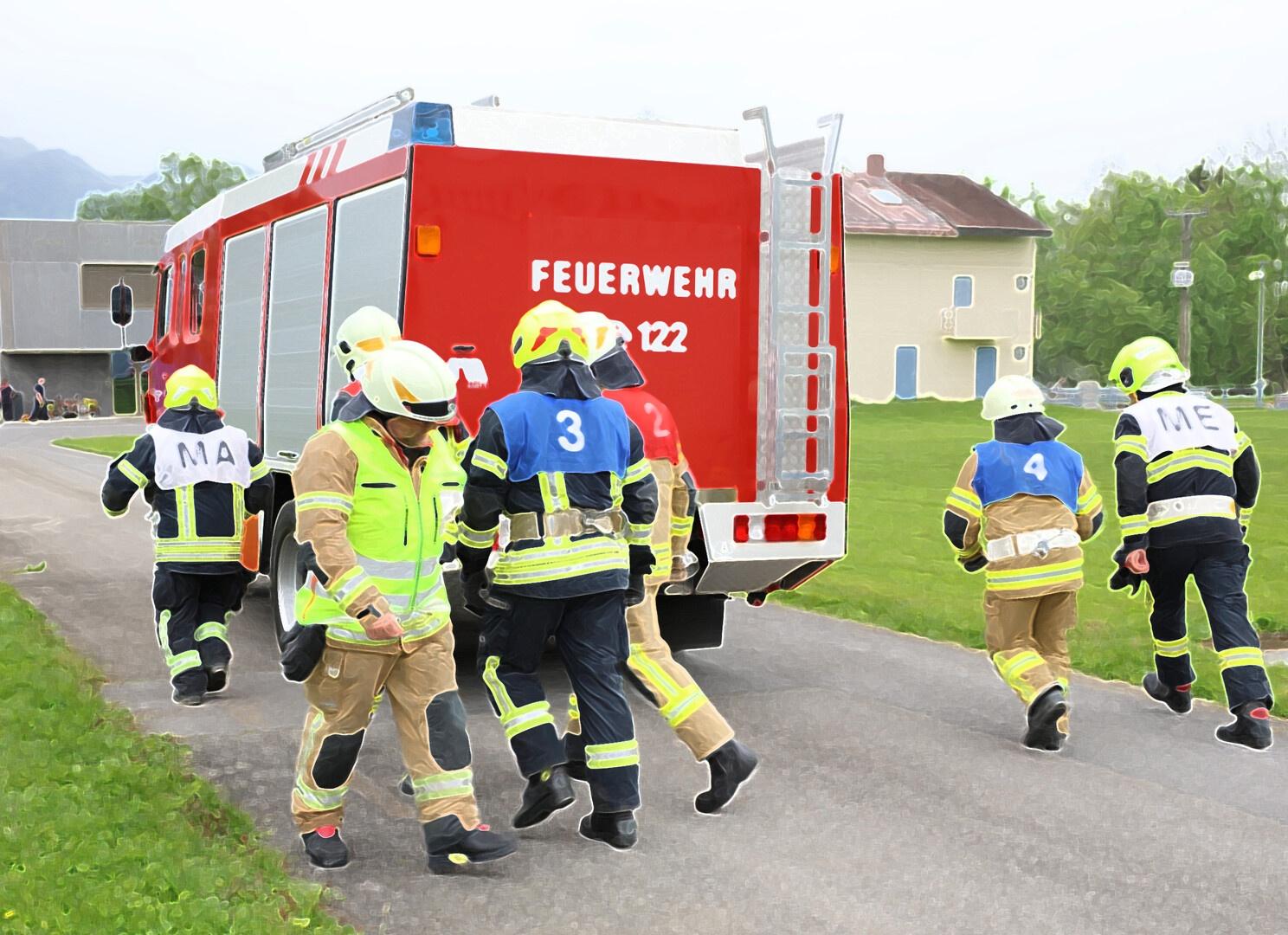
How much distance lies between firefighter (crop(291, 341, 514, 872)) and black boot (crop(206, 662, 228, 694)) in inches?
120

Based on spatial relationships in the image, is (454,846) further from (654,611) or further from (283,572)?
(283,572)

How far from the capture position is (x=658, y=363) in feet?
26.4

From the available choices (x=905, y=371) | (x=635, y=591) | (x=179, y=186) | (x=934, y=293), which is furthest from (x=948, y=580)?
(x=179, y=186)

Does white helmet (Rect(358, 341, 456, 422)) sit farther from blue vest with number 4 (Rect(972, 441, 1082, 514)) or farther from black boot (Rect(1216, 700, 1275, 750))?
black boot (Rect(1216, 700, 1275, 750))

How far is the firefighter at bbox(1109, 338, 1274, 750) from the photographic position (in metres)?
7.42

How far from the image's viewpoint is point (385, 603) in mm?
5066

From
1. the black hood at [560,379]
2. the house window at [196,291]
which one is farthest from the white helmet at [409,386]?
the house window at [196,291]

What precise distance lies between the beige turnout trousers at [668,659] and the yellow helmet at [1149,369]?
2.51 meters

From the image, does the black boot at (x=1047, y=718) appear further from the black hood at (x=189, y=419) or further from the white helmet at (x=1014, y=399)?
the black hood at (x=189, y=419)

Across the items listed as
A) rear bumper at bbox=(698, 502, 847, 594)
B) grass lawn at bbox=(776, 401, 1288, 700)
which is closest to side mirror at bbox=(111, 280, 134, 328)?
grass lawn at bbox=(776, 401, 1288, 700)

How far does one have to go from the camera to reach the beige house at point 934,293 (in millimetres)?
54906

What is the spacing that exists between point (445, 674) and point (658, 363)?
308cm

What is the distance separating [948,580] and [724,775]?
25.4 feet

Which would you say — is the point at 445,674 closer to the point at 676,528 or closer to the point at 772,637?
the point at 676,528
